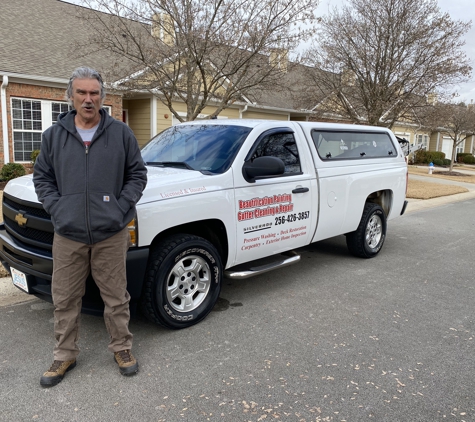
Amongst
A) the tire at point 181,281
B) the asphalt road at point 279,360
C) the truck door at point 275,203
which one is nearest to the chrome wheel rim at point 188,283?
the tire at point 181,281

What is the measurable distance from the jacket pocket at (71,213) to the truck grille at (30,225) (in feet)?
1.75

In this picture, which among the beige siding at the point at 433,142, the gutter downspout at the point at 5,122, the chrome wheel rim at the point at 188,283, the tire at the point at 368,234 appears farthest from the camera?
the beige siding at the point at 433,142

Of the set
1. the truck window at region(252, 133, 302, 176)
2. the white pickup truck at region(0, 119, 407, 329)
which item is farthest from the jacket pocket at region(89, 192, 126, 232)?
the truck window at region(252, 133, 302, 176)

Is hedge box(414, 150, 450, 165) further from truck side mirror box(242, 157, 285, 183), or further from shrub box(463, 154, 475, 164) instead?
truck side mirror box(242, 157, 285, 183)

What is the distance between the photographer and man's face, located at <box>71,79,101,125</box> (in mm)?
2828

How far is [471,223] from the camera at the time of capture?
9.83 meters

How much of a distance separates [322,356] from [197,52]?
7.27 meters

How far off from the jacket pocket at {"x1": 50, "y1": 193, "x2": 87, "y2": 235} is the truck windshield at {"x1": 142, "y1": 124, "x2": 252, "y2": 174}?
1.54 m

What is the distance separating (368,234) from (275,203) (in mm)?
2375

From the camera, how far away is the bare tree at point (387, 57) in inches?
576

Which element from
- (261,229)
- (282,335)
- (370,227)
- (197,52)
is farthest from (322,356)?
(197,52)

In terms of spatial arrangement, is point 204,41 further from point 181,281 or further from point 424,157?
point 424,157

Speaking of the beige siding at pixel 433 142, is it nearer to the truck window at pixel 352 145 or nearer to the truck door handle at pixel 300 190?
the truck window at pixel 352 145

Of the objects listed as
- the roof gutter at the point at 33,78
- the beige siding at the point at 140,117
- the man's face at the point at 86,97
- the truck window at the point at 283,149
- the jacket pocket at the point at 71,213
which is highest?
the roof gutter at the point at 33,78
